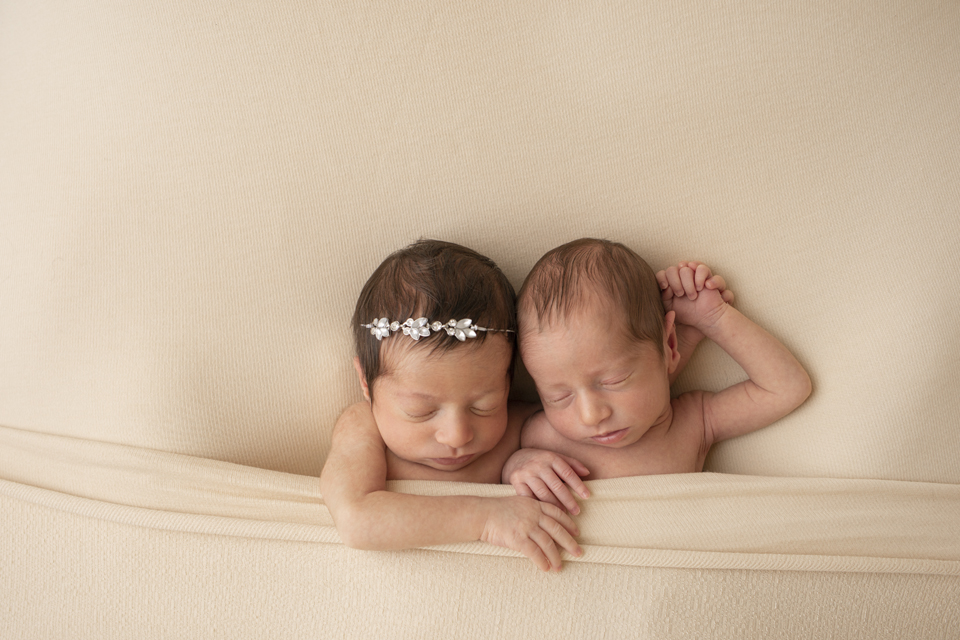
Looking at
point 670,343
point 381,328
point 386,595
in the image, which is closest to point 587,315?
point 670,343

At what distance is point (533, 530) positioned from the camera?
117 centimetres

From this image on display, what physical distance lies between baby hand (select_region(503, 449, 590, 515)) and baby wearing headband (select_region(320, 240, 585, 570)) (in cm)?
3

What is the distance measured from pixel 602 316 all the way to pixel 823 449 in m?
0.55

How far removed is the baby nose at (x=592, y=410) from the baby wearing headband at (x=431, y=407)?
13 cm

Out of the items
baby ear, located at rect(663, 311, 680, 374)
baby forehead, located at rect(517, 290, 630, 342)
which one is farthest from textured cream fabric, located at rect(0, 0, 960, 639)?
baby forehead, located at rect(517, 290, 630, 342)

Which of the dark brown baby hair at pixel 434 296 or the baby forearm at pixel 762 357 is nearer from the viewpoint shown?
the dark brown baby hair at pixel 434 296

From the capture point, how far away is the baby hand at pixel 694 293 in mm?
1371

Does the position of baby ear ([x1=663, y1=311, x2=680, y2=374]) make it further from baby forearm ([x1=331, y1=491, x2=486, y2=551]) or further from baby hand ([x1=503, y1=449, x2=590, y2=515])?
baby forearm ([x1=331, y1=491, x2=486, y2=551])

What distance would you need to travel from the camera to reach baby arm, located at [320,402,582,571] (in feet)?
3.80

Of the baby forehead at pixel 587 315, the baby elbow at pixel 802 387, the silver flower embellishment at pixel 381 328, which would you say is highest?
the baby forehead at pixel 587 315

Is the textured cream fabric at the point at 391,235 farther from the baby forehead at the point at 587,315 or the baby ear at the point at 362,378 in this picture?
the baby forehead at the point at 587,315

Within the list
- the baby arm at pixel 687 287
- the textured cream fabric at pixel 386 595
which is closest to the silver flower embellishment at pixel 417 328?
the textured cream fabric at pixel 386 595

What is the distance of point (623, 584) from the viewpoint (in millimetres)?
1178

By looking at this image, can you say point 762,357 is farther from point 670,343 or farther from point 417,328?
point 417,328
